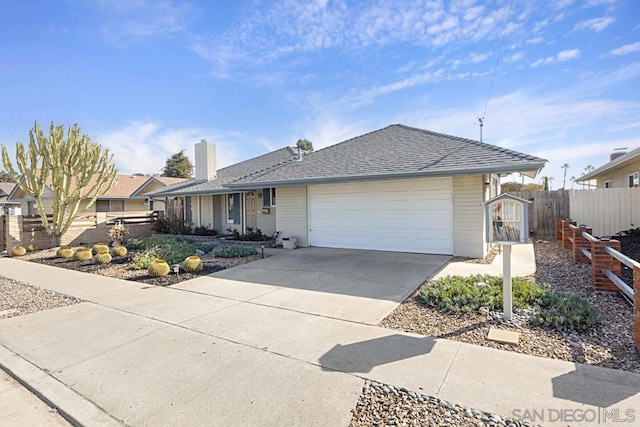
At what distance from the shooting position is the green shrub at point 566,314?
4.23 metres

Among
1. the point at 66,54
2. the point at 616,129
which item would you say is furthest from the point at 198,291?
the point at 616,129

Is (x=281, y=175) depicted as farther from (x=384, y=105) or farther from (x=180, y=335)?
(x=180, y=335)

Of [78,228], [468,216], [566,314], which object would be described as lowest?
[566,314]

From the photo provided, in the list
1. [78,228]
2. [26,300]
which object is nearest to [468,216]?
[26,300]

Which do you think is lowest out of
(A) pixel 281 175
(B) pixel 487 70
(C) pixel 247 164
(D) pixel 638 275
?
(D) pixel 638 275

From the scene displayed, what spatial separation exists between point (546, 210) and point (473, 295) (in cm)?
1145

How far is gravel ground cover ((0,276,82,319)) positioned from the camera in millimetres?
5926

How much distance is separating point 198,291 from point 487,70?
11525mm

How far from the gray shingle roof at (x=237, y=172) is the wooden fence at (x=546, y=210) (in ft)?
36.9

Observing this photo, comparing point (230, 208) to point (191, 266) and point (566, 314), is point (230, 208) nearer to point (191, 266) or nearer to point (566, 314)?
→ point (191, 266)

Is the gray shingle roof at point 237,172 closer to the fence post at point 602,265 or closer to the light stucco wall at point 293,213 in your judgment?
the light stucco wall at point 293,213

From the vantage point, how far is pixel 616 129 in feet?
55.6

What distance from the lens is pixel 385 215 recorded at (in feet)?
35.6

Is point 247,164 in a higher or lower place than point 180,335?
higher
